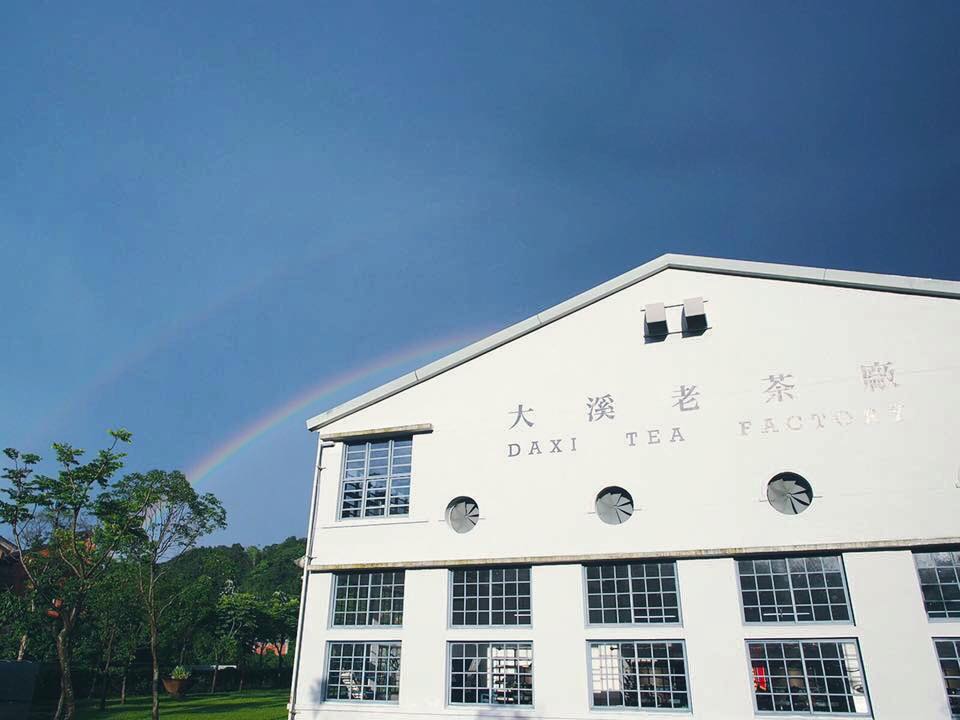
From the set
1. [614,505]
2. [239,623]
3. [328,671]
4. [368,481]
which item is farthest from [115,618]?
[614,505]

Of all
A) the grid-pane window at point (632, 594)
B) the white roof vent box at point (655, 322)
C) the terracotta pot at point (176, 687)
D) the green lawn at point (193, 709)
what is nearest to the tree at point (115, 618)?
the green lawn at point (193, 709)

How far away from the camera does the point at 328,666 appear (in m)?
16.3

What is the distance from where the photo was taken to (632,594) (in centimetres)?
1468

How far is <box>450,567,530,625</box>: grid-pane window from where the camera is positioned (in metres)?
15.5

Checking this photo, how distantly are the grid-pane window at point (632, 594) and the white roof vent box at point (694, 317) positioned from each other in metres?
5.37

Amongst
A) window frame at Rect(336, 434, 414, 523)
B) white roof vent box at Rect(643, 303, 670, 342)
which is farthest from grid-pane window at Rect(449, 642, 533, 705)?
white roof vent box at Rect(643, 303, 670, 342)

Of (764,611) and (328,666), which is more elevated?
(764,611)

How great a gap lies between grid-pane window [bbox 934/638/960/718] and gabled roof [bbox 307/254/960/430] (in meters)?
6.91

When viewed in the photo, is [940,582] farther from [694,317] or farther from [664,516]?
[694,317]

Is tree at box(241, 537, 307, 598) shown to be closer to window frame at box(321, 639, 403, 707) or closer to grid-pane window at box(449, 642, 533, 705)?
window frame at box(321, 639, 403, 707)

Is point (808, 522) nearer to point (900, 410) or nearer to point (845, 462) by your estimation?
point (845, 462)

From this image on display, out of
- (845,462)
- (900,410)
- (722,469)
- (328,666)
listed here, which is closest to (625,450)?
(722,469)

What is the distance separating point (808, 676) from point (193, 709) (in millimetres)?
25248

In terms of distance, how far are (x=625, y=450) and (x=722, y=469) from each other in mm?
2154
